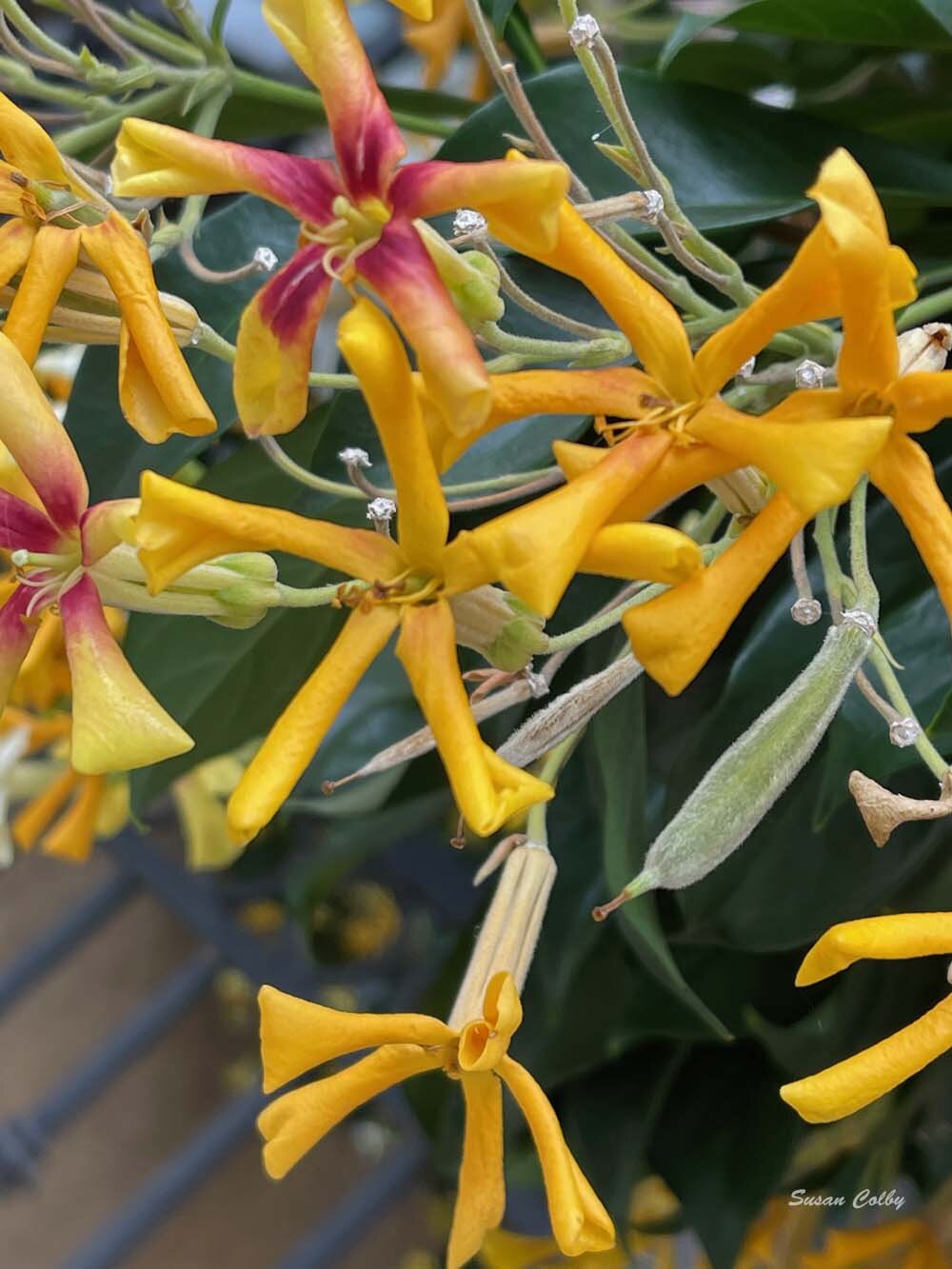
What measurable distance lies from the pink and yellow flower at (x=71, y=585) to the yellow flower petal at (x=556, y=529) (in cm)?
6

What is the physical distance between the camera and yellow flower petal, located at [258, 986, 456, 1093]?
0.24 m

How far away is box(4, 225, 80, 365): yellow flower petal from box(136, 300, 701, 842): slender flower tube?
57mm

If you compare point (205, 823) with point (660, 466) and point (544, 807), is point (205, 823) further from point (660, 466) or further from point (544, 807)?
point (660, 466)

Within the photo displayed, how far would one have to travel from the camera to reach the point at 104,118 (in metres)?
0.34

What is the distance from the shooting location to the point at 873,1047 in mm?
207

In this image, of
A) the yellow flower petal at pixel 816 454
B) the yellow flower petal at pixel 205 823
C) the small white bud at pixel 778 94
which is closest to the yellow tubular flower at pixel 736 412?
the yellow flower petal at pixel 816 454

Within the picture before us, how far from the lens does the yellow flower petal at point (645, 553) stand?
0.18 metres

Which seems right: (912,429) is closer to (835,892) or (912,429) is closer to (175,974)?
(835,892)

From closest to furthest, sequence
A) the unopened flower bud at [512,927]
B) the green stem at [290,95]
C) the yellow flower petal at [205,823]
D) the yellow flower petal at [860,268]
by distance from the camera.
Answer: the yellow flower petal at [860,268]
the unopened flower bud at [512,927]
the green stem at [290,95]
the yellow flower petal at [205,823]

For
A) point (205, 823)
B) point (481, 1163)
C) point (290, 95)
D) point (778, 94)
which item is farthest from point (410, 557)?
point (205, 823)

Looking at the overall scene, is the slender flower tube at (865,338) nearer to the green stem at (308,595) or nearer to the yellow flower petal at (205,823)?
the green stem at (308,595)

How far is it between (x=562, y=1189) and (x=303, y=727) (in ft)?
0.31
